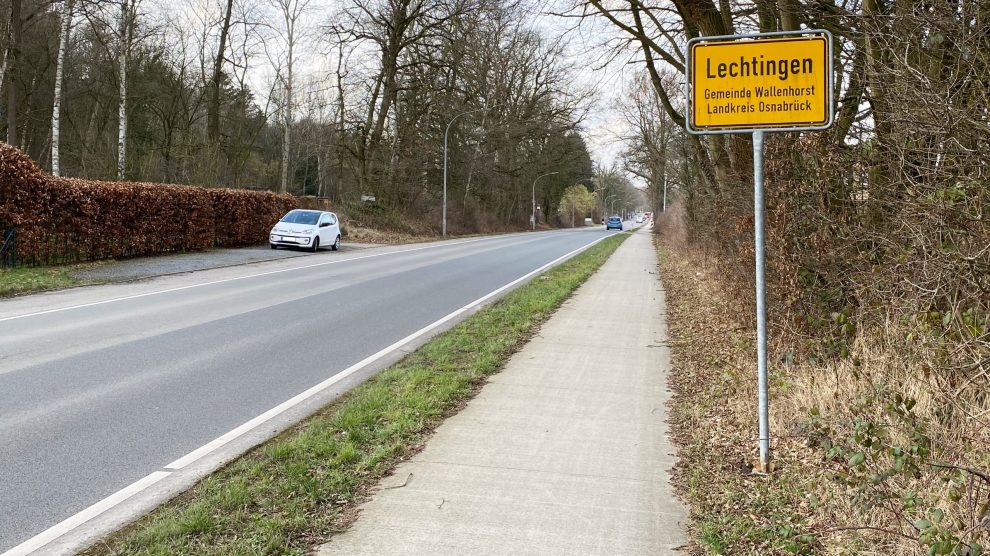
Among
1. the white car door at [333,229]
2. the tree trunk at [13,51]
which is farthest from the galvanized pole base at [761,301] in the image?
the tree trunk at [13,51]

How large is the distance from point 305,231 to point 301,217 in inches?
52.3

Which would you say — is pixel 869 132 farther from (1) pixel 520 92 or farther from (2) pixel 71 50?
(1) pixel 520 92

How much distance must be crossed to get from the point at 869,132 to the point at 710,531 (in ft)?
10.7

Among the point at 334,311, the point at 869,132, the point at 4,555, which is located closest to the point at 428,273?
the point at 334,311

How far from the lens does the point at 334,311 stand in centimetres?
1118

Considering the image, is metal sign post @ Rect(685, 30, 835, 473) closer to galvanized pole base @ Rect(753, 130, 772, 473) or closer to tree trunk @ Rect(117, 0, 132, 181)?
galvanized pole base @ Rect(753, 130, 772, 473)

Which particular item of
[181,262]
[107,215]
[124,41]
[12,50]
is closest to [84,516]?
[107,215]

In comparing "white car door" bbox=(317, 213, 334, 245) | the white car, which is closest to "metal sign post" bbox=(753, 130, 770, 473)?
the white car

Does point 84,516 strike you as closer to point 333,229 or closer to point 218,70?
point 333,229

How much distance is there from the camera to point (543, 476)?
4.27 m

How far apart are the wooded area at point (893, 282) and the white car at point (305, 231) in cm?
2123

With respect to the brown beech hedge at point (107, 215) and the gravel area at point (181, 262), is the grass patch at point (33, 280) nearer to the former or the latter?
the gravel area at point (181, 262)

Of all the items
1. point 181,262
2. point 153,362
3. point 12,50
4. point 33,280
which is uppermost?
point 12,50

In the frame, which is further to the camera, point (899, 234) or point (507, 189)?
point (507, 189)
